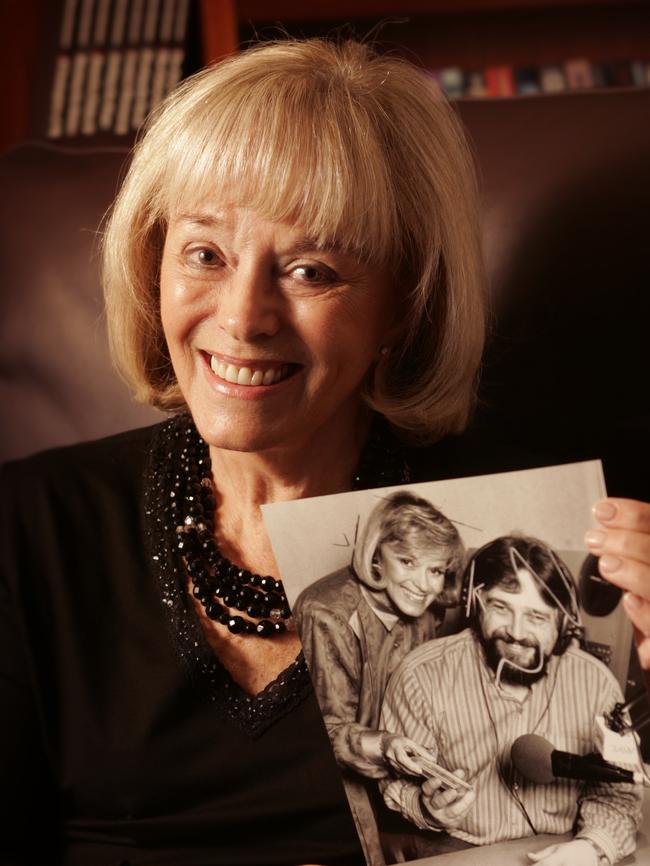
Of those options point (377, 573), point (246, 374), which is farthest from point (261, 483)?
point (377, 573)

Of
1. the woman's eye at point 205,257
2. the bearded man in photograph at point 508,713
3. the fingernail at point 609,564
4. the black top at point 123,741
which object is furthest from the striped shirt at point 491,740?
the woman's eye at point 205,257

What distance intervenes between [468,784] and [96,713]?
40cm

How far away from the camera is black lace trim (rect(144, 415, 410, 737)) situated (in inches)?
37.3

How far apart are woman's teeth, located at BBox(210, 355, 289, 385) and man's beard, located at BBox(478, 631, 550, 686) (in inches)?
12.6

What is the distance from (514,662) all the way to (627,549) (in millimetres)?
137

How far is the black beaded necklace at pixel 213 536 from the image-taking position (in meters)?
0.99

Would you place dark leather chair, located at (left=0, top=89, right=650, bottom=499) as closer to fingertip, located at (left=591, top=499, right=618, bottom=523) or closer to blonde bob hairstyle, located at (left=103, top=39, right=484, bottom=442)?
blonde bob hairstyle, located at (left=103, top=39, right=484, bottom=442)

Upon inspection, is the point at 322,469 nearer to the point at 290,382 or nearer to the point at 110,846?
the point at 290,382

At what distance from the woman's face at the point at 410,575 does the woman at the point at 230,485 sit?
211 millimetres

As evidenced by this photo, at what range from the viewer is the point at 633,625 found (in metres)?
0.83

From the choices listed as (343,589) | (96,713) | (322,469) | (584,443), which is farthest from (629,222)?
(96,713)

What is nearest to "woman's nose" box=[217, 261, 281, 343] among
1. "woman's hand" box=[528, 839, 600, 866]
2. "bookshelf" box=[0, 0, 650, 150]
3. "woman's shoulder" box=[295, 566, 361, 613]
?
"woman's shoulder" box=[295, 566, 361, 613]

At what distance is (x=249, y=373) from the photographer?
934 millimetres

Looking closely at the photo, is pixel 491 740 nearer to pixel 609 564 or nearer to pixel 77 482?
pixel 609 564
